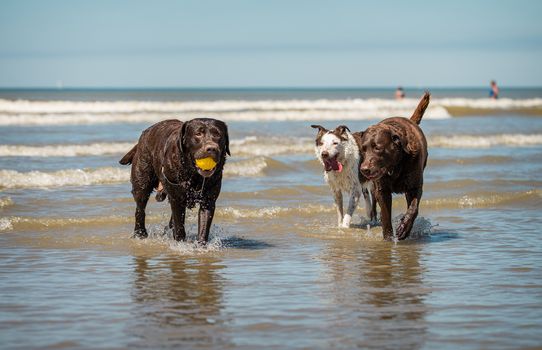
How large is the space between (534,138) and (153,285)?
21.8 metres

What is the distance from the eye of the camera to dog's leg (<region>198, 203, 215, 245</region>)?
9.01 m

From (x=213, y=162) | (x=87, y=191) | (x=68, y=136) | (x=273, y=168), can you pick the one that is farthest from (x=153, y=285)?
(x=68, y=136)

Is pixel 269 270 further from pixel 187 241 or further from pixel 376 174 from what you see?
pixel 376 174

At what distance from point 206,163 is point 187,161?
0.33 meters

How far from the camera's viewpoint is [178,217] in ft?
30.2

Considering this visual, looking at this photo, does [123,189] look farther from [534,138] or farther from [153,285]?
[534,138]

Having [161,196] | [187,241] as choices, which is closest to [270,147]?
[161,196]

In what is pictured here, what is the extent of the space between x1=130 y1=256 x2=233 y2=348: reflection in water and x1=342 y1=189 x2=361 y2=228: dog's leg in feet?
8.95

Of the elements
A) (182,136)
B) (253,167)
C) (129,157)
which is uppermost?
(182,136)

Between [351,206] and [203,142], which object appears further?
[351,206]

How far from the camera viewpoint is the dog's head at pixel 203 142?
27.8 ft

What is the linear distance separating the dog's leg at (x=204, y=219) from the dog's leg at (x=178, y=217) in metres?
0.24

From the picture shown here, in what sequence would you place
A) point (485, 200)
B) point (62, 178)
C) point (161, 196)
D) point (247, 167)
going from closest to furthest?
point (161, 196) < point (485, 200) < point (62, 178) < point (247, 167)

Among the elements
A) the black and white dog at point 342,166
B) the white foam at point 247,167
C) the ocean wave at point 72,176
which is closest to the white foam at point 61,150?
the ocean wave at point 72,176
